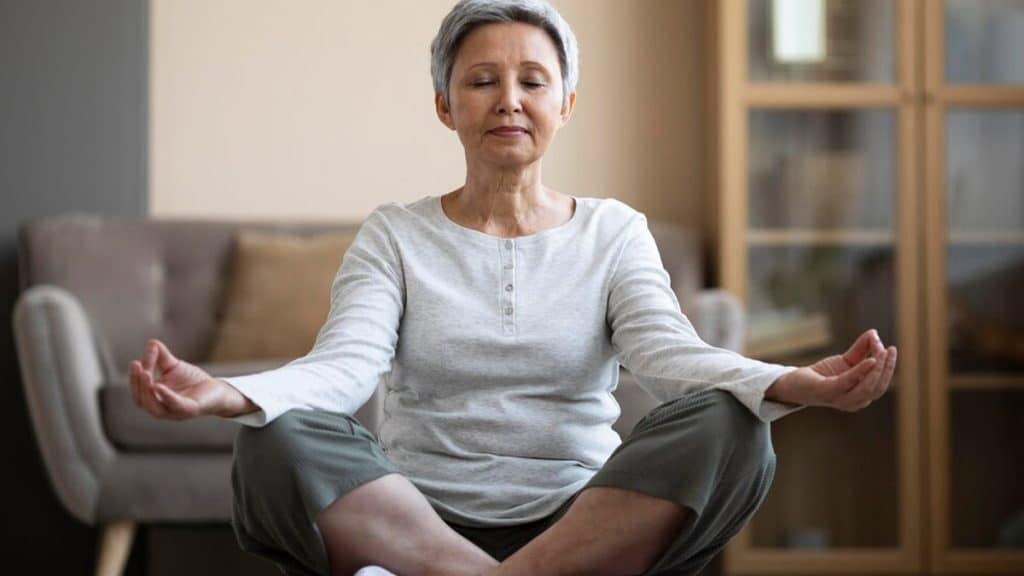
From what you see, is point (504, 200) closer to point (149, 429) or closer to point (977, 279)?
point (149, 429)

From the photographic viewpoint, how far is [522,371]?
1.50 m

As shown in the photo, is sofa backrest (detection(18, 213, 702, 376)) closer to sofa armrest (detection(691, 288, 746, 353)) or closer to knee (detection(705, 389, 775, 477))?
sofa armrest (detection(691, 288, 746, 353))

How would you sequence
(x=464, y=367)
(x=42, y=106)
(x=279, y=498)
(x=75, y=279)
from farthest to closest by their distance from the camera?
1. (x=42, y=106)
2. (x=75, y=279)
3. (x=464, y=367)
4. (x=279, y=498)

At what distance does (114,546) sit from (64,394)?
30 centimetres

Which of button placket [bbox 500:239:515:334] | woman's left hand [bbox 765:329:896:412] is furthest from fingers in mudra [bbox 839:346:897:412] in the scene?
button placket [bbox 500:239:515:334]

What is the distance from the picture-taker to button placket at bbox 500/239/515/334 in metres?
1.52

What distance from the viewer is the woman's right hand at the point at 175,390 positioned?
116cm

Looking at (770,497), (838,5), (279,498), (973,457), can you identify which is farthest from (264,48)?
(279,498)

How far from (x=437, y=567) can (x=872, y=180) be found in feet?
7.08

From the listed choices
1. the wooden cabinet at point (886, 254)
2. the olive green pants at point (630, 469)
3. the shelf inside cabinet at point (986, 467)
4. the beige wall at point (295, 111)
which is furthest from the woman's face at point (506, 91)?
the shelf inside cabinet at point (986, 467)

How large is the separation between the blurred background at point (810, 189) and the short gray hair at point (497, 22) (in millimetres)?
1535

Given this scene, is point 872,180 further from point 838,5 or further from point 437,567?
point 437,567

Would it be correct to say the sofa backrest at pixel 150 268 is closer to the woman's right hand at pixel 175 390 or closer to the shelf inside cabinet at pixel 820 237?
the shelf inside cabinet at pixel 820 237

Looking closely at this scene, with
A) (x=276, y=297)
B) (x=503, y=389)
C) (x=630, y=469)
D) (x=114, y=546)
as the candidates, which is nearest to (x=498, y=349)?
(x=503, y=389)
